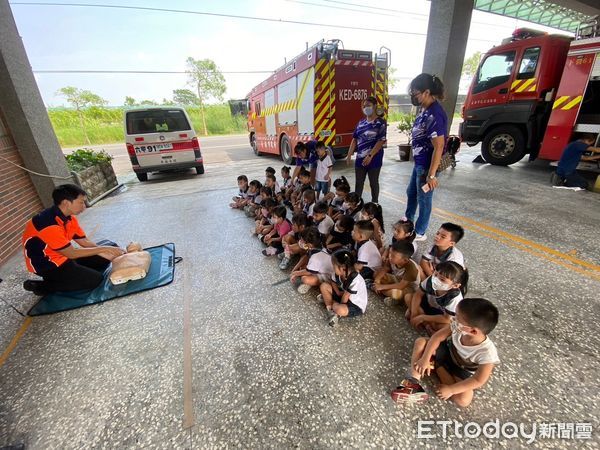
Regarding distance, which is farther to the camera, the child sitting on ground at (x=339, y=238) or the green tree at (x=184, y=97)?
the green tree at (x=184, y=97)

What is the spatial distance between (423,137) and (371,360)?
2192mm

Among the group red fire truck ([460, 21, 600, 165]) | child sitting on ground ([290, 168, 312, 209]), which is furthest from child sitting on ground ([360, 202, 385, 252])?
red fire truck ([460, 21, 600, 165])

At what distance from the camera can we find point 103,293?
8.35ft

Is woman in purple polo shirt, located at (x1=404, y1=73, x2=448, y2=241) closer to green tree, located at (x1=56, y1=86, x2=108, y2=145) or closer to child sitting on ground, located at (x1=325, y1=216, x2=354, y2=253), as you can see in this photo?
child sitting on ground, located at (x1=325, y1=216, x2=354, y2=253)

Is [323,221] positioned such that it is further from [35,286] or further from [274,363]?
[35,286]

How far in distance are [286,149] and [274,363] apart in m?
7.20

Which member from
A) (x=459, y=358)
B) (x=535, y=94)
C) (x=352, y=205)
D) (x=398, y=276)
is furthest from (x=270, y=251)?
(x=535, y=94)

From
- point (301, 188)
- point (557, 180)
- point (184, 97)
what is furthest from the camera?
point (184, 97)

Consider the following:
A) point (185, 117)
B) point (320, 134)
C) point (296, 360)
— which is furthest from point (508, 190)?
point (185, 117)

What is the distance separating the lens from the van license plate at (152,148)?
6644 mm

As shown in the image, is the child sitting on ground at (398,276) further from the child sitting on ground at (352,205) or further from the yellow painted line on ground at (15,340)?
the yellow painted line on ground at (15,340)

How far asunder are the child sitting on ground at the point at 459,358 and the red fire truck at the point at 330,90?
17.5 feet

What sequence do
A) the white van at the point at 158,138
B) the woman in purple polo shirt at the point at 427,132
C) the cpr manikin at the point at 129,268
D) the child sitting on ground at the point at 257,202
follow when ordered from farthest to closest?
the white van at the point at 158,138
the child sitting on ground at the point at 257,202
the cpr manikin at the point at 129,268
the woman in purple polo shirt at the point at 427,132

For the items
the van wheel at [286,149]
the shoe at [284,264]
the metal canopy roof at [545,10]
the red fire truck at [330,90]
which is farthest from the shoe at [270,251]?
the metal canopy roof at [545,10]
